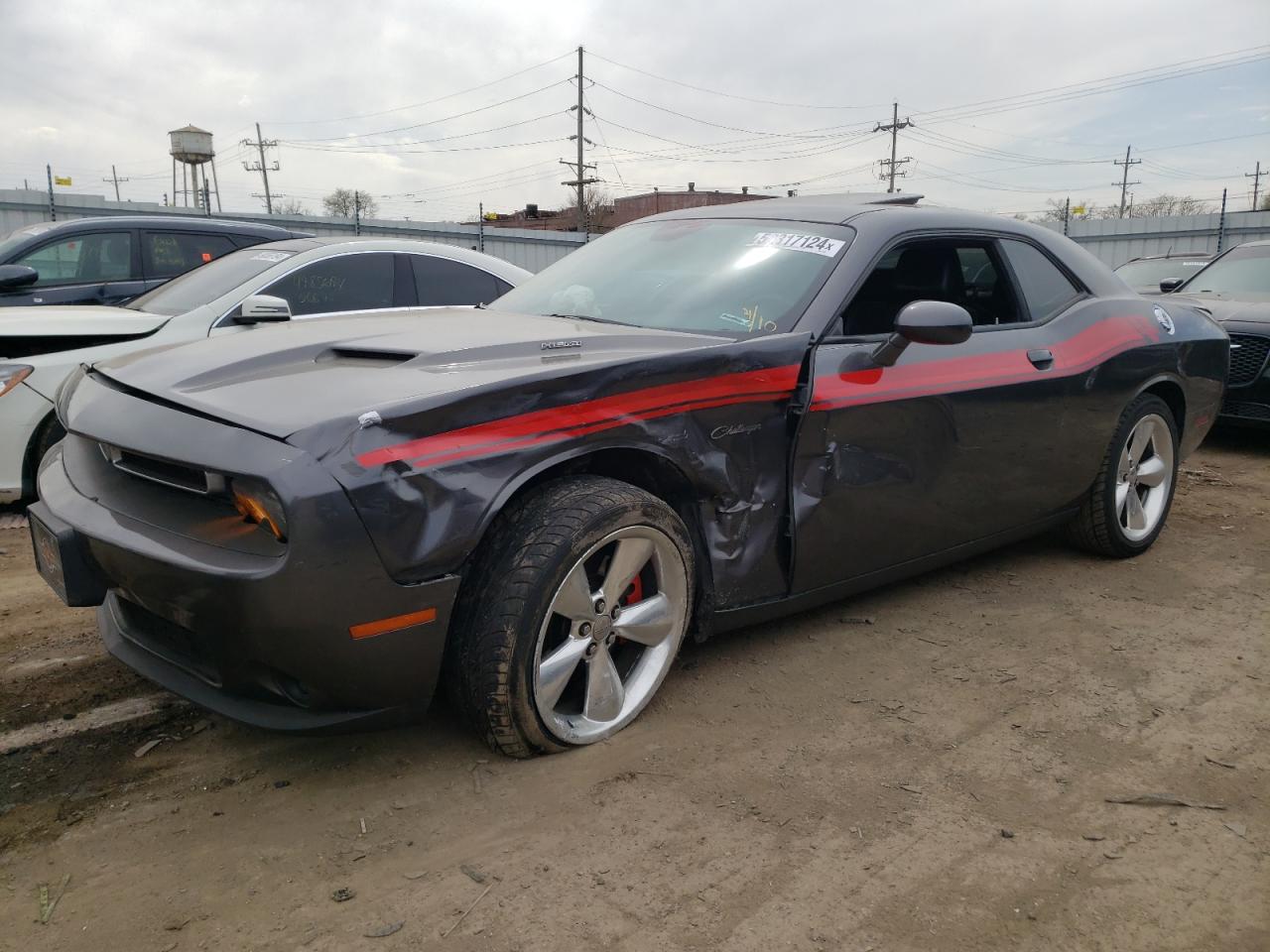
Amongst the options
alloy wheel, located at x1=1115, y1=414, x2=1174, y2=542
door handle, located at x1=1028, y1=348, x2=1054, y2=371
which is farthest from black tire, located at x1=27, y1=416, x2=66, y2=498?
alloy wheel, located at x1=1115, y1=414, x2=1174, y2=542

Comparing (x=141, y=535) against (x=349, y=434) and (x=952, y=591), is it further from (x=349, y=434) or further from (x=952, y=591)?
(x=952, y=591)

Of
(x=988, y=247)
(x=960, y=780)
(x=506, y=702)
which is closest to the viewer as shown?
(x=506, y=702)

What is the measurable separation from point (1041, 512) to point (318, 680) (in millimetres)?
3081

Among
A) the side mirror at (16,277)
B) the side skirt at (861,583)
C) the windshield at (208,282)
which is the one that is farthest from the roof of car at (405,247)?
the side skirt at (861,583)

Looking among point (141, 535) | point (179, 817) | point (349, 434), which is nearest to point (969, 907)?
point (349, 434)

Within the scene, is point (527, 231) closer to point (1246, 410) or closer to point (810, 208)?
point (1246, 410)

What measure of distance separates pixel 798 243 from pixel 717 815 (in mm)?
1940

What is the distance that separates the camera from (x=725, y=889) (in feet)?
6.70

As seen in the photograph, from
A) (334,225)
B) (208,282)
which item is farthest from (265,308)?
(334,225)

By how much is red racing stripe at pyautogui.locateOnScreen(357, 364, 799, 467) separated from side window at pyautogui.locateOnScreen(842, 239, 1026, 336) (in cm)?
69

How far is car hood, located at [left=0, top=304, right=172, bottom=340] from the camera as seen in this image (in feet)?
15.5

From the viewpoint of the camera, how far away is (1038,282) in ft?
13.1

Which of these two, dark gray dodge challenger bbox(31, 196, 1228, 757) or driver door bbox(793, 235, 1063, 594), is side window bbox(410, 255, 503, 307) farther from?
driver door bbox(793, 235, 1063, 594)

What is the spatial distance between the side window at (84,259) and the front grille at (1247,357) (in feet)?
26.1
